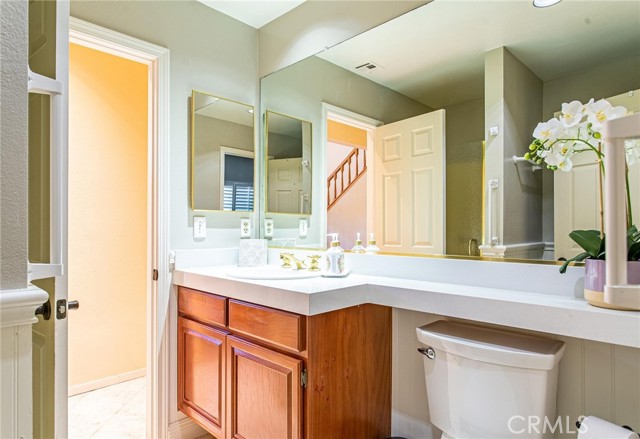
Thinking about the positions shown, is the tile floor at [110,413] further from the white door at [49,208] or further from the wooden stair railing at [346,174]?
the wooden stair railing at [346,174]

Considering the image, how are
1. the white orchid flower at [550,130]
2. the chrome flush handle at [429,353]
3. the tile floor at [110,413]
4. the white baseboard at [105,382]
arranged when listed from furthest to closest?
the white baseboard at [105,382] < the tile floor at [110,413] < the chrome flush handle at [429,353] < the white orchid flower at [550,130]

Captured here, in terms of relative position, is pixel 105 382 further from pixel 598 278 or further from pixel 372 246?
pixel 598 278

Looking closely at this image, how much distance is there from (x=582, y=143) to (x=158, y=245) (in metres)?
1.89

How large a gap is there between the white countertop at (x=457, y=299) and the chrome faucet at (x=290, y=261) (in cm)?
33

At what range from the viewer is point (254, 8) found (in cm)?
221

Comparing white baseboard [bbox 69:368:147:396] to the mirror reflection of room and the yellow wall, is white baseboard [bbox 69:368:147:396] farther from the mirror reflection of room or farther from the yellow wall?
the mirror reflection of room

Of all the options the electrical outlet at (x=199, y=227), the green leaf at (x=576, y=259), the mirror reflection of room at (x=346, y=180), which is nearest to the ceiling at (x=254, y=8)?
the mirror reflection of room at (x=346, y=180)

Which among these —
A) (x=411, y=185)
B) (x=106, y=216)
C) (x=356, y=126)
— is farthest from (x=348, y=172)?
(x=106, y=216)

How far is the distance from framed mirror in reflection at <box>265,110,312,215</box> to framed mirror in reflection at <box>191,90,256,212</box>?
119 mm

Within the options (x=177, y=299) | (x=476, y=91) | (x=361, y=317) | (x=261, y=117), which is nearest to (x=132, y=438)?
(x=177, y=299)

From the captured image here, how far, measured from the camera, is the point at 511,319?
1.15 m

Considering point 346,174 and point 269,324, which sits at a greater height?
point 346,174

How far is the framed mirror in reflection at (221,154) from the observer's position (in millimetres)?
2135

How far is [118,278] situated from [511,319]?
2.60m
